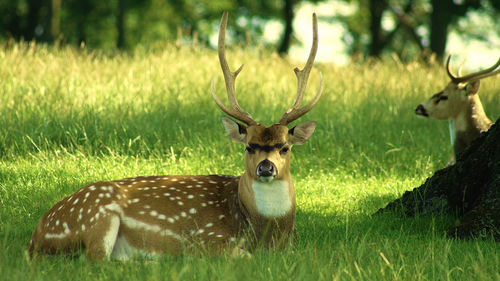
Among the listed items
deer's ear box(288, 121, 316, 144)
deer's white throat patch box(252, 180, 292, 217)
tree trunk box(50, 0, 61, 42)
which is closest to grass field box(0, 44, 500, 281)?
deer's white throat patch box(252, 180, 292, 217)

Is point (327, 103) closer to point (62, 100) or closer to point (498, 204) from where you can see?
point (62, 100)

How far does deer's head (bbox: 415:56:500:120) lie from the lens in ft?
26.7

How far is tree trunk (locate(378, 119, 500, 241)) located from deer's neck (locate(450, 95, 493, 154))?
6.84 ft

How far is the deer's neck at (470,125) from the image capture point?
26.4ft

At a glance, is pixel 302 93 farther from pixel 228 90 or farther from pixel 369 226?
pixel 369 226

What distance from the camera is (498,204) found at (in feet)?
16.7

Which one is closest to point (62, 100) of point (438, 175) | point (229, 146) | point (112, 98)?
point (112, 98)

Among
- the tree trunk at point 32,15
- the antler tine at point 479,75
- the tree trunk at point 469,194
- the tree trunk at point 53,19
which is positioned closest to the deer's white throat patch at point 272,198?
the tree trunk at point 469,194

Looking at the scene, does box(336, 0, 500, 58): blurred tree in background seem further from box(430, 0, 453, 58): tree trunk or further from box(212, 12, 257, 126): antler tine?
box(212, 12, 257, 126): antler tine

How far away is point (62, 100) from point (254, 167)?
5811mm

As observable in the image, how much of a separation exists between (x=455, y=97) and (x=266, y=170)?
17.0 ft

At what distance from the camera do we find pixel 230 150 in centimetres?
817

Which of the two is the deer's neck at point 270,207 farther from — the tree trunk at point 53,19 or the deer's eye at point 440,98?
the tree trunk at point 53,19

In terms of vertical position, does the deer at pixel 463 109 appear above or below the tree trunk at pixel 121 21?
below
